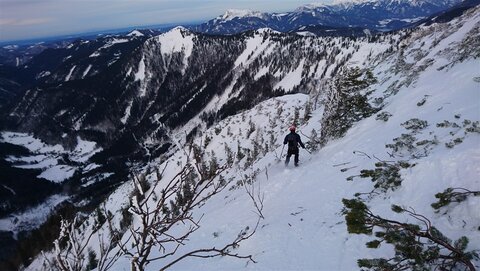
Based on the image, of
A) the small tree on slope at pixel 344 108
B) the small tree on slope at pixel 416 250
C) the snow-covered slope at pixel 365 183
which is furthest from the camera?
the small tree on slope at pixel 344 108

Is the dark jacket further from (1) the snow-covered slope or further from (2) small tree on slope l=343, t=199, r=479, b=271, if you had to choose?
(2) small tree on slope l=343, t=199, r=479, b=271

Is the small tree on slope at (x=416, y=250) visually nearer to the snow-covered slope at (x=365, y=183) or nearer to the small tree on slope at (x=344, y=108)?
the snow-covered slope at (x=365, y=183)

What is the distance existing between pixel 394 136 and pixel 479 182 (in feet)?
21.8

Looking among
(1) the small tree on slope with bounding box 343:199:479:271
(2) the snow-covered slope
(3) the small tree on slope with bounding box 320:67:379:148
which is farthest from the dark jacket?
(1) the small tree on slope with bounding box 343:199:479:271

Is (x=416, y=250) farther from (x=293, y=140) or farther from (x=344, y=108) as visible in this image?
(x=344, y=108)

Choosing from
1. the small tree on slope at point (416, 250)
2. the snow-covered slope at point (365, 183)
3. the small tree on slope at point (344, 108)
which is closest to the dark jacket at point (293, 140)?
the snow-covered slope at point (365, 183)

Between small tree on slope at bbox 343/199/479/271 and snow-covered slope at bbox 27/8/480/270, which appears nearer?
small tree on slope at bbox 343/199/479/271

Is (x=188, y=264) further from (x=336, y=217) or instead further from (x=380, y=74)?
(x=380, y=74)

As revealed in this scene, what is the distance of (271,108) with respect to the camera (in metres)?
87.8

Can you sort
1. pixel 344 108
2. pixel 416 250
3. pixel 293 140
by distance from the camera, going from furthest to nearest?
1. pixel 344 108
2. pixel 293 140
3. pixel 416 250

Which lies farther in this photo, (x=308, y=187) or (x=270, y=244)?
(x=308, y=187)

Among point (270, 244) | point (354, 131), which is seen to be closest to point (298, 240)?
point (270, 244)

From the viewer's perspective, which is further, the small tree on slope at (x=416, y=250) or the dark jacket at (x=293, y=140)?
the dark jacket at (x=293, y=140)

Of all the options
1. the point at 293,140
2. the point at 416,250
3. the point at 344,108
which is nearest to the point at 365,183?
the point at 416,250
